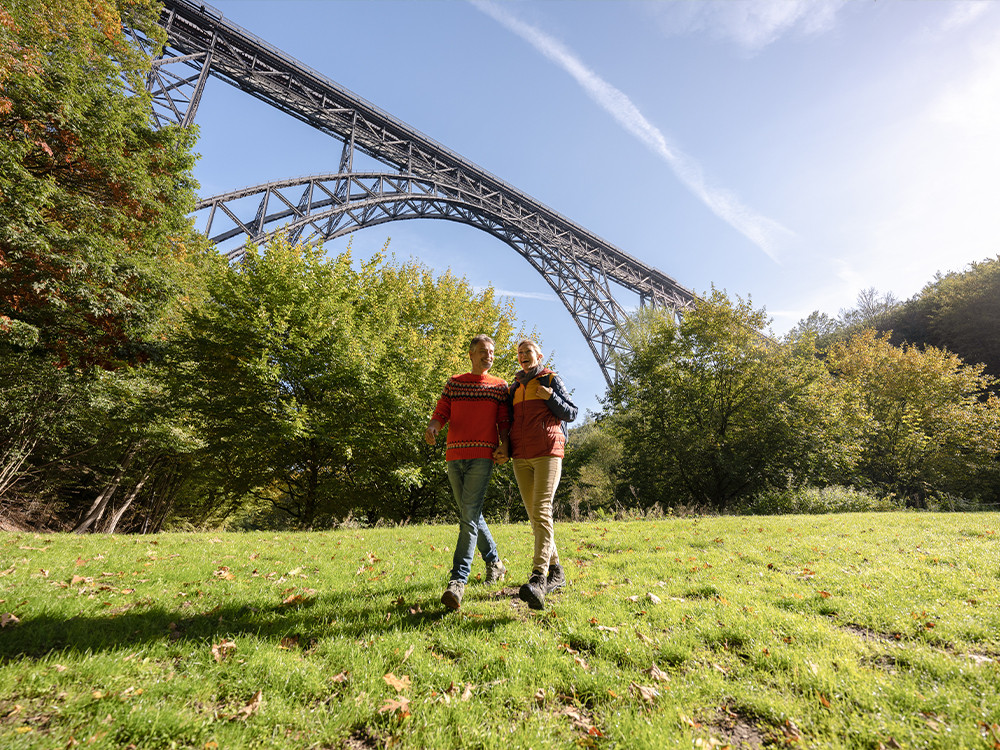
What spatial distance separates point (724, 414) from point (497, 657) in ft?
55.2

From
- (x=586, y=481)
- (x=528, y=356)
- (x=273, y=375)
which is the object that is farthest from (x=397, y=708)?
(x=586, y=481)

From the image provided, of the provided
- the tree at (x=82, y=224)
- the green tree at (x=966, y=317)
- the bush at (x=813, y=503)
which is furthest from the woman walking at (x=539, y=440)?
the green tree at (x=966, y=317)

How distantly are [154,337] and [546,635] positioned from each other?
12.6 metres

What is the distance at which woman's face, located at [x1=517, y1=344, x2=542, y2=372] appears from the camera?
12.5 ft

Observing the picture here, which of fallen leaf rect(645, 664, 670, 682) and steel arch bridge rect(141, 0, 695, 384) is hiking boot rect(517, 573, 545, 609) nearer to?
fallen leaf rect(645, 664, 670, 682)

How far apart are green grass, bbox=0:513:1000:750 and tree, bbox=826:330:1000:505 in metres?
20.0

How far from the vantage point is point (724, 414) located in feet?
55.2

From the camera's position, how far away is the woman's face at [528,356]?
380cm

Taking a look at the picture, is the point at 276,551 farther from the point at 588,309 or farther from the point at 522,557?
the point at 588,309

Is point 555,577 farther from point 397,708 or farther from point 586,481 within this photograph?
point 586,481

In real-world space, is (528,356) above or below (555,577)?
above

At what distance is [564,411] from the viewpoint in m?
3.64

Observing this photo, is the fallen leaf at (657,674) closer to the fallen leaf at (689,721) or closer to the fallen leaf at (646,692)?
the fallen leaf at (646,692)

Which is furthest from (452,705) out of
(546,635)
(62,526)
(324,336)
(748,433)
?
(62,526)
